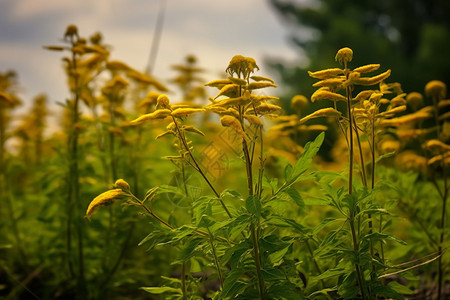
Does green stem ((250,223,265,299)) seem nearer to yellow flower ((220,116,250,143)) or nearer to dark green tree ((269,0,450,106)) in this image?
yellow flower ((220,116,250,143))

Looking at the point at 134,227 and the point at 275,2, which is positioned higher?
the point at 275,2

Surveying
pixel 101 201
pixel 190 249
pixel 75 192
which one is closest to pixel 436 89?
pixel 190 249

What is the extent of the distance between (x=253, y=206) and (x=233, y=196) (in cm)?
12

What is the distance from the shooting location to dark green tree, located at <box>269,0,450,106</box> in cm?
1117

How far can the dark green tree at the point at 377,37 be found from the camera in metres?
11.2

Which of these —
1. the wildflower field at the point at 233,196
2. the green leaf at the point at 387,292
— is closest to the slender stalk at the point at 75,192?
the wildflower field at the point at 233,196

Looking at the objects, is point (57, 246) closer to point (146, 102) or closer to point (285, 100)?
point (146, 102)

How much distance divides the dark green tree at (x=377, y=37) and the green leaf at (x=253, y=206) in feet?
29.2

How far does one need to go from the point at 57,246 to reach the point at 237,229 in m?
1.60

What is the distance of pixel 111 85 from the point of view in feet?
7.30

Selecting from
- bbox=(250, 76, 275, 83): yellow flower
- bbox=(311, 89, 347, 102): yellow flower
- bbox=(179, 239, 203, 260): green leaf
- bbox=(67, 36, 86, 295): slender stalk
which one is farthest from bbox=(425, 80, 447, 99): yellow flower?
bbox=(67, 36, 86, 295): slender stalk

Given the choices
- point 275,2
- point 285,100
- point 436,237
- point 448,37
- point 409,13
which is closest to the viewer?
point 436,237

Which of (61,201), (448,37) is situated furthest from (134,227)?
(448,37)

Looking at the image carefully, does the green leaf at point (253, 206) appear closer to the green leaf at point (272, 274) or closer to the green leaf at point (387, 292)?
the green leaf at point (272, 274)
